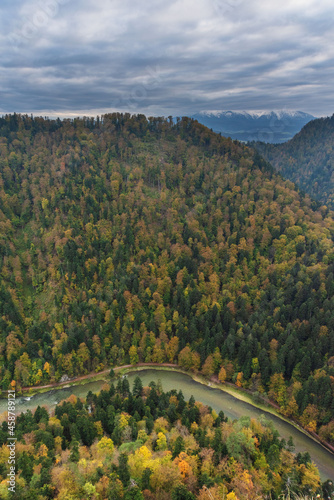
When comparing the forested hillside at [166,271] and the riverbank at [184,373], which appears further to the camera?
the forested hillside at [166,271]

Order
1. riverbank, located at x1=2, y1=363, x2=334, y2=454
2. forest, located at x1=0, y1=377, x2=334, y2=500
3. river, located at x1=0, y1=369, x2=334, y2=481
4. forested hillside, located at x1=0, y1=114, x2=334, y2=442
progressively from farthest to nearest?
forested hillside, located at x1=0, y1=114, x2=334, y2=442
riverbank, located at x1=2, y1=363, x2=334, y2=454
river, located at x1=0, y1=369, x2=334, y2=481
forest, located at x1=0, y1=377, x2=334, y2=500

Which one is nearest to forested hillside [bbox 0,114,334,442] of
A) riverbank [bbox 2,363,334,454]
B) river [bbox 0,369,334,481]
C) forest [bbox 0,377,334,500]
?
riverbank [bbox 2,363,334,454]

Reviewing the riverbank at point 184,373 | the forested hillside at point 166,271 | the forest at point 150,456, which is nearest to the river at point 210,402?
the riverbank at point 184,373

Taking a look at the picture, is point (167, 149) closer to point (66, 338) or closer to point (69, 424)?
point (66, 338)

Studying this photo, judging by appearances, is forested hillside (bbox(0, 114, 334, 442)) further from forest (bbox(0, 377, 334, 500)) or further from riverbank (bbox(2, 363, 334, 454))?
forest (bbox(0, 377, 334, 500))

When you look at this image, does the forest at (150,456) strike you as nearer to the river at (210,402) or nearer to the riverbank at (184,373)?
the river at (210,402)

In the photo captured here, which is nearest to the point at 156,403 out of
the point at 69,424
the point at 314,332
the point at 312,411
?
the point at 69,424
